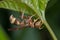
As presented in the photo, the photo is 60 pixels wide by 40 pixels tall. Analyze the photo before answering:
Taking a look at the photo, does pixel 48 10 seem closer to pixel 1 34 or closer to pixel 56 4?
pixel 56 4

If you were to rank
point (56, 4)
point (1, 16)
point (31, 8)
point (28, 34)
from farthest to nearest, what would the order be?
point (1, 16), point (28, 34), point (56, 4), point (31, 8)

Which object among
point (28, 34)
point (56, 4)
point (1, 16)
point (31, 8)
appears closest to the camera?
point (31, 8)

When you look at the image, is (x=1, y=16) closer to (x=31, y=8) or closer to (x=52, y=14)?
(x=52, y=14)

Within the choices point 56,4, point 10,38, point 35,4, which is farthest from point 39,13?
point 10,38

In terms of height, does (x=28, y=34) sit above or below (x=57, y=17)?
below

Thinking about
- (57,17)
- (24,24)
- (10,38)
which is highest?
(24,24)

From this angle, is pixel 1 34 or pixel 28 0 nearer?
pixel 28 0

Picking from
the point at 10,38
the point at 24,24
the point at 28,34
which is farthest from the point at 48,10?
the point at 24,24
